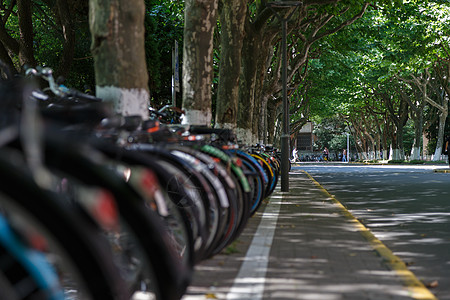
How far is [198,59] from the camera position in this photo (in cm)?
1027

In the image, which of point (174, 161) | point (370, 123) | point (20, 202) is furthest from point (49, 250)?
point (370, 123)

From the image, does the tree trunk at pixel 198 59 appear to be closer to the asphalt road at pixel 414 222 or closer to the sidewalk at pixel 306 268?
the sidewalk at pixel 306 268

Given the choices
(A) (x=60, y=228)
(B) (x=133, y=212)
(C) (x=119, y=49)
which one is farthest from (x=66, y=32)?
(A) (x=60, y=228)

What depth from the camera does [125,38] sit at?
5871 millimetres

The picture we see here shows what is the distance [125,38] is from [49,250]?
3.67 metres

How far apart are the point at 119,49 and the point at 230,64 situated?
328 inches

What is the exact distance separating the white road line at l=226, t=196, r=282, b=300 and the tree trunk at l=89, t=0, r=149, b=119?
1.78 metres

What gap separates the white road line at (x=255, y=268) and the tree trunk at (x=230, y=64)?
484 centimetres

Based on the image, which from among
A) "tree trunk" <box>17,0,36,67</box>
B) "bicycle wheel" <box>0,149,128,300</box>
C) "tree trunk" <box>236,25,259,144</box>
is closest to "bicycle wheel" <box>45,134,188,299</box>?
"bicycle wheel" <box>0,149,128,300</box>

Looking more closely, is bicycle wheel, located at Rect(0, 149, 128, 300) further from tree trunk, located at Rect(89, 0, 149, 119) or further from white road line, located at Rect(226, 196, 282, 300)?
tree trunk, located at Rect(89, 0, 149, 119)

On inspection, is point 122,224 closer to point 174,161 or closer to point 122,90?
point 174,161

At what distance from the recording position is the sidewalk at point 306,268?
465cm

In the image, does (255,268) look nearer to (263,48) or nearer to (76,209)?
(76,209)

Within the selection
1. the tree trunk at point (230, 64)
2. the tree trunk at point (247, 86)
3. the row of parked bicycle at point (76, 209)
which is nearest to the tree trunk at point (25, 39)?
the tree trunk at point (230, 64)
